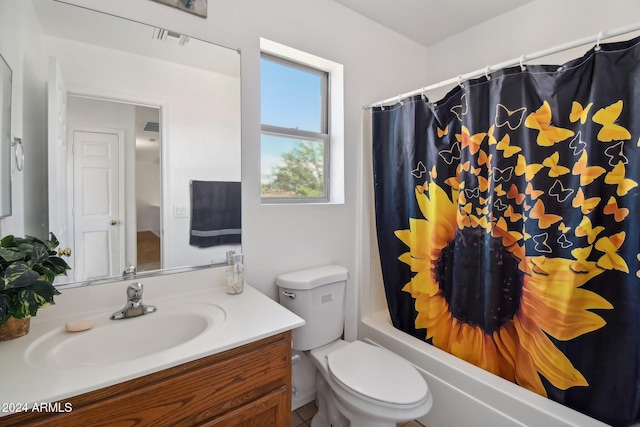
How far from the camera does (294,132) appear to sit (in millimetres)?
1791

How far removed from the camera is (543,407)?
1.20 metres

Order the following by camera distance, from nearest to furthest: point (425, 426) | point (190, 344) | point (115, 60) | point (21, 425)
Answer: point (21, 425) < point (190, 344) < point (115, 60) < point (425, 426)

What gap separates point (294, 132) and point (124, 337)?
1.32 metres

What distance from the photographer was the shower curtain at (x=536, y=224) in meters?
1.08

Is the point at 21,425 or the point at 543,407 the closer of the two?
the point at 21,425

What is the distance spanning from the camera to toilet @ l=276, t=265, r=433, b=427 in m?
1.15

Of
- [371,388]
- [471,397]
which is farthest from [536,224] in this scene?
[371,388]

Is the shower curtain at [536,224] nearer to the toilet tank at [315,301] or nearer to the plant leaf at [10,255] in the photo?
the toilet tank at [315,301]

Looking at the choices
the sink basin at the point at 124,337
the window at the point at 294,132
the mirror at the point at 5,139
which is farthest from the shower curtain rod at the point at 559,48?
the mirror at the point at 5,139

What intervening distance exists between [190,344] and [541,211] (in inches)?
57.2

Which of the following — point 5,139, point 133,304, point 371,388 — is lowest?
point 371,388

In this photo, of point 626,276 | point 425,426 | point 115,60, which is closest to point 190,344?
point 115,60

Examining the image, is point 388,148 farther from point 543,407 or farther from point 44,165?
point 44,165

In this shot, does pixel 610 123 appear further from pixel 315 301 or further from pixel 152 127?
pixel 152 127
